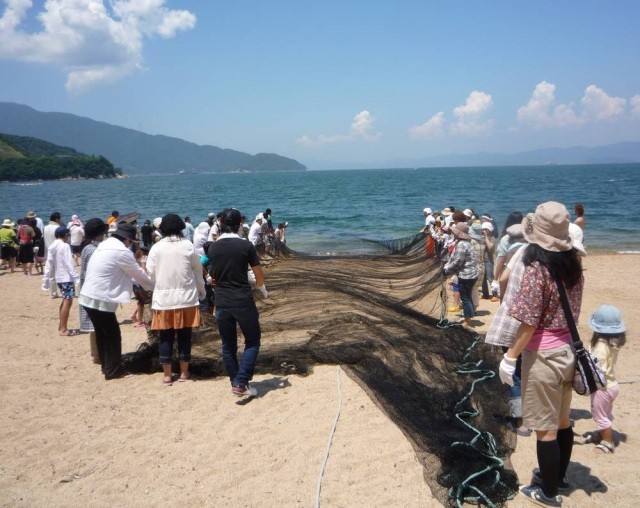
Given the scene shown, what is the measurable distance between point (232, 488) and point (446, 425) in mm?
1808

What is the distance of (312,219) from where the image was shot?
126ft

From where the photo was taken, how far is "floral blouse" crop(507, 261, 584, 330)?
9.96ft

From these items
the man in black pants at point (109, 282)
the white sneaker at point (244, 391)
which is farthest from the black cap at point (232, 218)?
the white sneaker at point (244, 391)

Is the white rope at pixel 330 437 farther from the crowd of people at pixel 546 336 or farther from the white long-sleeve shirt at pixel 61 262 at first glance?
the white long-sleeve shirt at pixel 61 262

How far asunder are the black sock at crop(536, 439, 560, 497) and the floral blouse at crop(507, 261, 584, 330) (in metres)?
0.80

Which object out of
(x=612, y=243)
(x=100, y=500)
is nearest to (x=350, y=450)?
(x=100, y=500)

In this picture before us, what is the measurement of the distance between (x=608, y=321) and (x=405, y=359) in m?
2.21

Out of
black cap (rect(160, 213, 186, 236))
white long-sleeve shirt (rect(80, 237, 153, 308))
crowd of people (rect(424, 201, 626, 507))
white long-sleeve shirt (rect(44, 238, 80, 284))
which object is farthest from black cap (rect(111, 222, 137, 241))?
crowd of people (rect(424, 201, 626, 507))

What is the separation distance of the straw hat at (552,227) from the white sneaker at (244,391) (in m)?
3.22

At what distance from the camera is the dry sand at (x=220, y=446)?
3676 millimetres

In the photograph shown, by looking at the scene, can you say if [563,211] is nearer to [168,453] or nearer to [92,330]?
[168,453]

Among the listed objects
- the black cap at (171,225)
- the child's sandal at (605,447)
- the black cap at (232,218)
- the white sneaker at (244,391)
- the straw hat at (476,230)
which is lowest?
the child's sandal at (605,447)

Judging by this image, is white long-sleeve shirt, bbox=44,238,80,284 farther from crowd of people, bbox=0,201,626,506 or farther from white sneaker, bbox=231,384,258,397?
white sneaker, bbox=231,384,258,397

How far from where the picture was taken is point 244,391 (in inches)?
200
